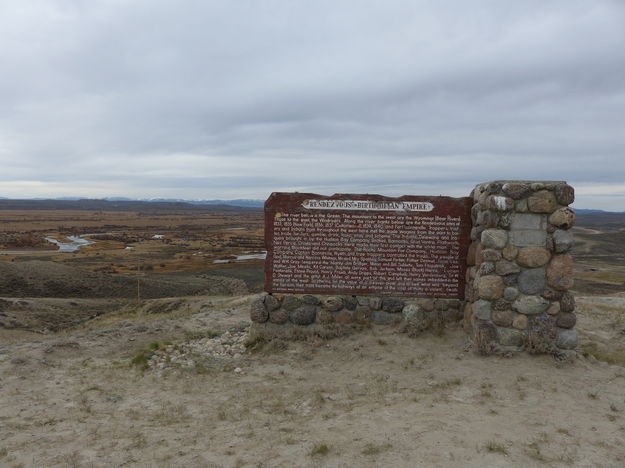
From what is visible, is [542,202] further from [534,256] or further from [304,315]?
[304,315]

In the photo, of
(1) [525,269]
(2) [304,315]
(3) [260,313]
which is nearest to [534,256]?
(1) [525,269]

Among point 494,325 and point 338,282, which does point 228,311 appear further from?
point 494,325

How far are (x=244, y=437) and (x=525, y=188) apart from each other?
18.7ft

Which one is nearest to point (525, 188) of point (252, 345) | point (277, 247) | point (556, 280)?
point (556, 280)

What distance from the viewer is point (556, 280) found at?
7172 mm

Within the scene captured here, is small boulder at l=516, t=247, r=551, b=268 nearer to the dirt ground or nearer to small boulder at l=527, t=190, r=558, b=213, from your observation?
small boulder at l=527, t=190, r=558, b=213

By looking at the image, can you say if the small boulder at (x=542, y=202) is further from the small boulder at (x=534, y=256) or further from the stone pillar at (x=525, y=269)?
the small boulder at (x=534, y=256)

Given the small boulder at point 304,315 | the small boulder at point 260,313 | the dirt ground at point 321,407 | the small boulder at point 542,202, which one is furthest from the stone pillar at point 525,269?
the small boulder at point 260,313

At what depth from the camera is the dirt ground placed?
175 inches

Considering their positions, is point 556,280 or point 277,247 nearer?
point 556,280

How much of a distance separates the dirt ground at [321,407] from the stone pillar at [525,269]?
0.45 meters

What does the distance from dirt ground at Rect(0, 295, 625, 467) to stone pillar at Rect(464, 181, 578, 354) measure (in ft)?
1.47

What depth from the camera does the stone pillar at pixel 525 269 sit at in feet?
23.5

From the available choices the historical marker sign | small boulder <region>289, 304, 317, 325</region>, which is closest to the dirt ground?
small boulder <region>289, 304, 317, 325</region>
